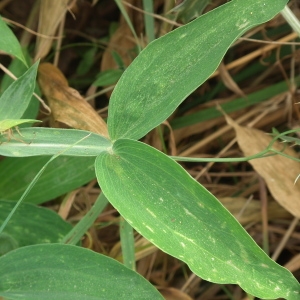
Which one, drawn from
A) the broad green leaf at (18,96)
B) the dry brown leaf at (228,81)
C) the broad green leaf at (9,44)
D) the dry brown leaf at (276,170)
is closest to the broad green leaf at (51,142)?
the broad green leaf at (18,96)

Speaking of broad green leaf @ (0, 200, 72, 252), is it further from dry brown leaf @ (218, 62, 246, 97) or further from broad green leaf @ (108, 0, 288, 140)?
dry brown leaf @ (218, 62, 246, 97)

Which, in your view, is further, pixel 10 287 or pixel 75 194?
pixel 75 194

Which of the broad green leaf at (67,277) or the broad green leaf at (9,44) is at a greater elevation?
the broad green leaf at (9,44)

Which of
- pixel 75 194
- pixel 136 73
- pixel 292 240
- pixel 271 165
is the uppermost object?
pixel 136 73

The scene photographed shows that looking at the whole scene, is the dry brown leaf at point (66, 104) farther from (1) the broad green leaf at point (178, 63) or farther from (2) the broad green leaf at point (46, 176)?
(1) the broad green leaf at point (178, 63)

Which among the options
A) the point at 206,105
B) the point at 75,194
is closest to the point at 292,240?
the point at 206,105

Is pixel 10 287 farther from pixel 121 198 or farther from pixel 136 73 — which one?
pixel 136 73
